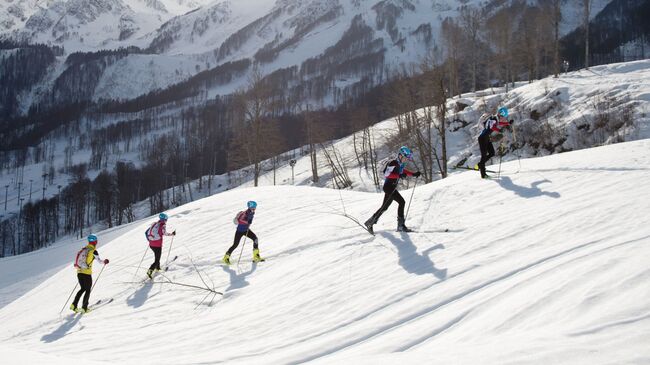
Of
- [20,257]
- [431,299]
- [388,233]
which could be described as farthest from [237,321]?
[20,257]

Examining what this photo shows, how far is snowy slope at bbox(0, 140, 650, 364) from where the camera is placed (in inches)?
165

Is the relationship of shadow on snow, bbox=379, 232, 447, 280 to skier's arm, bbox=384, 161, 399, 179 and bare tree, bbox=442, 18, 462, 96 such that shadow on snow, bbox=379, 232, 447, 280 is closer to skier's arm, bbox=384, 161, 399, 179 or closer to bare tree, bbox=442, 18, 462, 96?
skier's arm, bbox=384, 161, 399, 179

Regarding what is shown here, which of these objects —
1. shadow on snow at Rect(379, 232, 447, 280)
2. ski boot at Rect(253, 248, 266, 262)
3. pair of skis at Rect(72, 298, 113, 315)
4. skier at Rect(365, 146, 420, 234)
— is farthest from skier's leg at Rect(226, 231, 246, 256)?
shadow on snow at Rect(379, 232, 447, 280)

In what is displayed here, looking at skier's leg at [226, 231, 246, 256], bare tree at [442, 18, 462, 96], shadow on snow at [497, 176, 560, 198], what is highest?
bare tree at [442, 18, 462, 96]

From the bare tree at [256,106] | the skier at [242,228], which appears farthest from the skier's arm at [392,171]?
the bare tree at [256,106]

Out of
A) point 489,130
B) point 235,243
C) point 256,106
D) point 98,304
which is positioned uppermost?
point 256,106

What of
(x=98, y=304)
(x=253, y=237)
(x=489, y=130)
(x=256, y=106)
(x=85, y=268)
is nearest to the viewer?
(x=98, y=304)

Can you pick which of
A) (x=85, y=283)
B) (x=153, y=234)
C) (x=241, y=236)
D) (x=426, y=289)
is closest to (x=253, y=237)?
(x=241, y=236)

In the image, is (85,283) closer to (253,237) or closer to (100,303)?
(100,303)

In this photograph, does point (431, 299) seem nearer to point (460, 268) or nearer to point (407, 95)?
point (460, 268)

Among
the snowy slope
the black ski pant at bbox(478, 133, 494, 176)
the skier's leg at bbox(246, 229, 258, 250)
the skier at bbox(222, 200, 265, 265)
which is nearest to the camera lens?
the snowy slope

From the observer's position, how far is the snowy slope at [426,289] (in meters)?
4.19

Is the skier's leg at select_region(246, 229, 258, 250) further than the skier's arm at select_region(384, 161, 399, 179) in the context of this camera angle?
Yes

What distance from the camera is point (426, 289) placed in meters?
6.02
